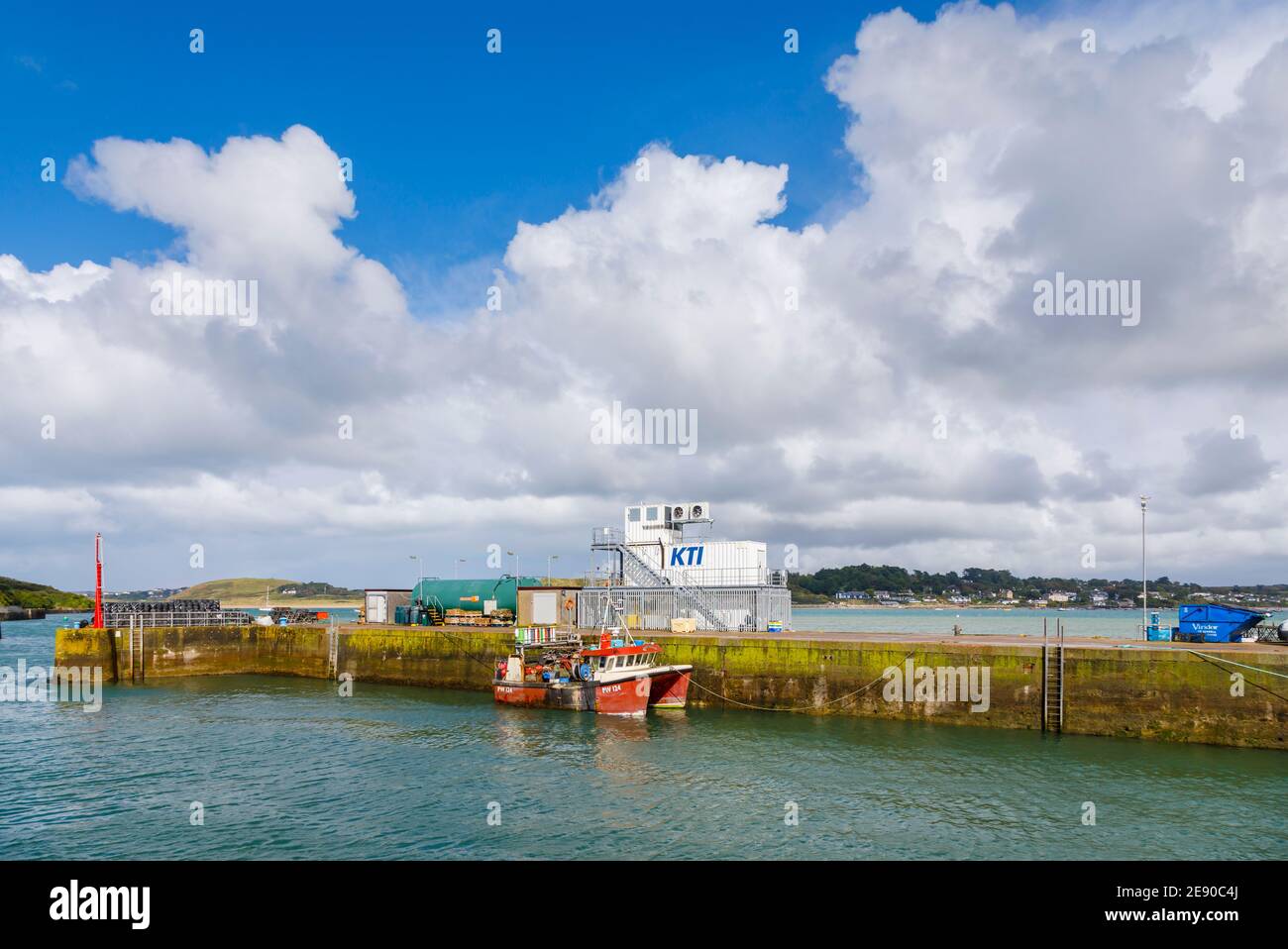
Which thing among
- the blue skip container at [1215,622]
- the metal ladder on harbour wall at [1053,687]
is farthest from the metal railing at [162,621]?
the blue skip container at [1215,622]

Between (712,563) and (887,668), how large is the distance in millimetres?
16050

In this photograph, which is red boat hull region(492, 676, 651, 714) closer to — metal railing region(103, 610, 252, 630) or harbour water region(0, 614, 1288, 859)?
harbour water region(0, 614, 1288, 859)

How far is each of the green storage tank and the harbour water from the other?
19.3 m

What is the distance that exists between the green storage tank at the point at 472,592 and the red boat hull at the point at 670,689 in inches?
696

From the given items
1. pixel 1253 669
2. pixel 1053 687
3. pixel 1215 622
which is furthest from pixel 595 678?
pixel 1215 622

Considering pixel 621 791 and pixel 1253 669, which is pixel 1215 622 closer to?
pixel 1253 669

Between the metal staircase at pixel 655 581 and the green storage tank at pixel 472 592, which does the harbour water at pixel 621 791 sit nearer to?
the metal staircase at pixel 655 581

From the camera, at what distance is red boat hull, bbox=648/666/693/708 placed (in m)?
39.0

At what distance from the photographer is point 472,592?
58.6 metres

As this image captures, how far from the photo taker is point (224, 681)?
5303 centimetres

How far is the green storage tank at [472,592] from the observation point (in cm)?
5681

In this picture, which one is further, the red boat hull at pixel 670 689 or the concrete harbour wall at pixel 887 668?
the red boat hull at pixel 670 689

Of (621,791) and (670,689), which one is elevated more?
(621,791)
